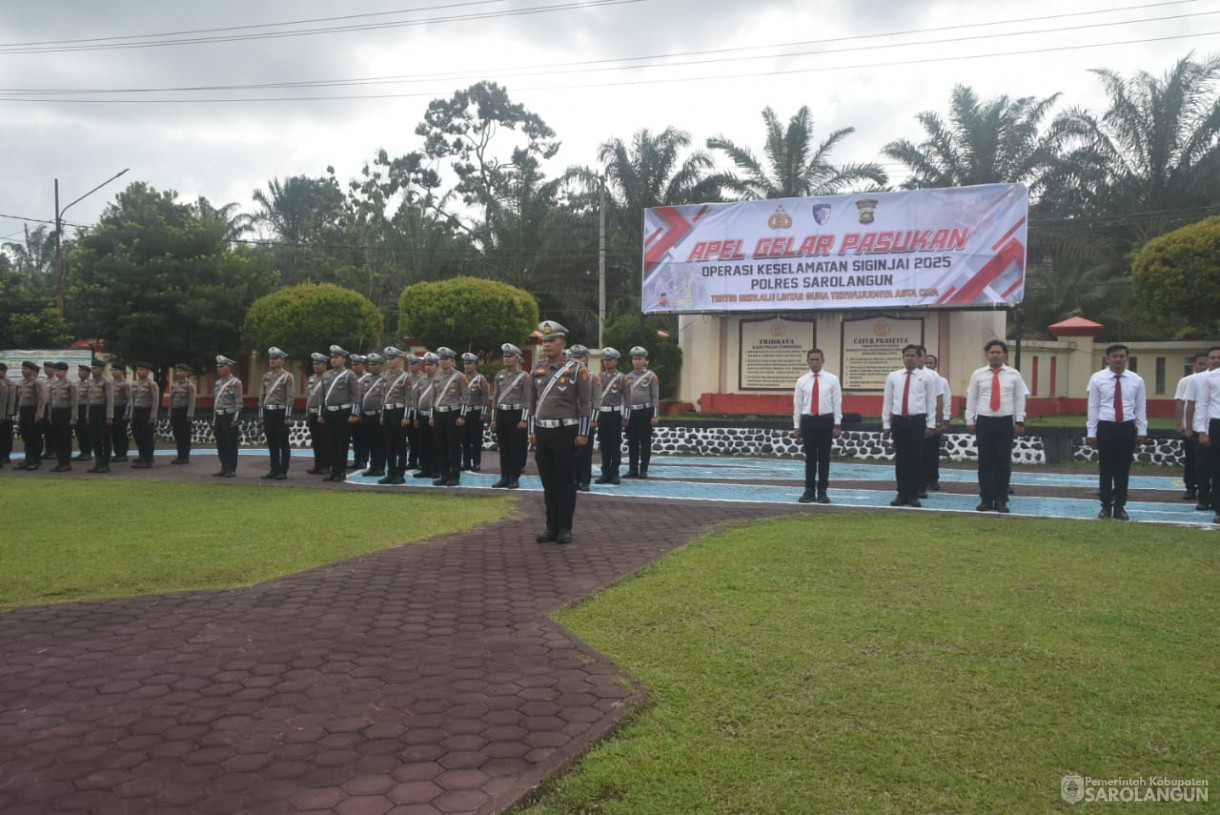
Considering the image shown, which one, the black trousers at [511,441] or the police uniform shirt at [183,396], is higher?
the police uniform shirt at [183,396]

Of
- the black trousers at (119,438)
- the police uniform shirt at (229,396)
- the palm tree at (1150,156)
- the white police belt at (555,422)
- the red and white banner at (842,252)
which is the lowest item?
the black trousers at (119,438)

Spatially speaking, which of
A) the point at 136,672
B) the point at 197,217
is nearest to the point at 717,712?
the point at 136,672

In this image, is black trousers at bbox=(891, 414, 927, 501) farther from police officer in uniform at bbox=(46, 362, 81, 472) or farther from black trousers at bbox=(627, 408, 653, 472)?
police officer in uniform at bbox=(46, 362, 81, 472)

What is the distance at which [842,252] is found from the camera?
18875 mm

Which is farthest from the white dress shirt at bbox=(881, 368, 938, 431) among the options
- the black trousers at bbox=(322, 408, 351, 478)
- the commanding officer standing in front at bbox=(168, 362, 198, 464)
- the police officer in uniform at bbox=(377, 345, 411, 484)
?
the commanding officer standing in front at bbox=(168, 362, 198, 464)

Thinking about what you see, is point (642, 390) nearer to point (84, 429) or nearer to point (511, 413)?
point (511, 413)

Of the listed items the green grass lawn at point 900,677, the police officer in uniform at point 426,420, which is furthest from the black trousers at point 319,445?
the green grass lawn at point 900,677

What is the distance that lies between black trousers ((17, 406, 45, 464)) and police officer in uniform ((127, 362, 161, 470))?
68.3 inches

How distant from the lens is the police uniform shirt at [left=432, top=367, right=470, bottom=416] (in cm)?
1187

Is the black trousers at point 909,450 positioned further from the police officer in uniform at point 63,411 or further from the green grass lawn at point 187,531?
the police officer in uniform at point 63,411

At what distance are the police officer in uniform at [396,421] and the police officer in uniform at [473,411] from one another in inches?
34.1

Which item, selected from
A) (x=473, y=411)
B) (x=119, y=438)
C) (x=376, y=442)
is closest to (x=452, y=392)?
(x=473, y=411)

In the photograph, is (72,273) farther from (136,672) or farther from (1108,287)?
(1108,287)

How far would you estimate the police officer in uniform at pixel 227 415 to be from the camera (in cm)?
1319
